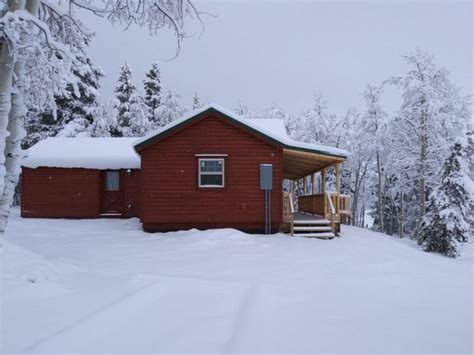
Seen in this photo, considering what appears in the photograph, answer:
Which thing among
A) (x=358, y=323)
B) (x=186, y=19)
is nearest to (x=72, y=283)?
(x=358, y=323)

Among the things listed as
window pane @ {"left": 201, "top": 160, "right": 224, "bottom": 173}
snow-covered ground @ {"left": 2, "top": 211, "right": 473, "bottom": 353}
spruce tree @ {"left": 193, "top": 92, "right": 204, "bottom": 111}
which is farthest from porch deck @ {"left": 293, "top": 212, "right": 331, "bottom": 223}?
spruce tree @ {"left": 193, "top": 92, "right": 204, "bottom": 111}

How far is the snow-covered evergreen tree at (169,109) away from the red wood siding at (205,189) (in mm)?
23641

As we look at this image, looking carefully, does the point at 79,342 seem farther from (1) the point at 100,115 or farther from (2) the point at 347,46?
(2) the point at 347,46

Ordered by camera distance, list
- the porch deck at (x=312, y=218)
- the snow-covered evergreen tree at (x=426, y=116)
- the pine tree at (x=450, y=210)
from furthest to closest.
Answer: the snow-covered evergreen tree at (x=426, y=116) → the pine tree at (x=450, y=210) → the porch deck at (x=312, y=218)

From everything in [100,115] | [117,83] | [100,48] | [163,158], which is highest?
[117,83]

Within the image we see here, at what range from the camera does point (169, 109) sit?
Result: 36.8 m

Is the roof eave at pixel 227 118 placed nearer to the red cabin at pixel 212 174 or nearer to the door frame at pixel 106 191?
the red cabin at pixel 212 174

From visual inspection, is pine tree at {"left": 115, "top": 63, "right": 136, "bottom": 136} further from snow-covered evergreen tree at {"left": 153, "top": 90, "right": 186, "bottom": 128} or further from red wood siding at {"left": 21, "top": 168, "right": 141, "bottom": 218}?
red wood siding at {"left": 21, "top": 168, "right": 141, "bottom": 218}

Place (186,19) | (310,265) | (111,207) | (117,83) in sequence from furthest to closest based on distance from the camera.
A: (117,83)
(111,207)
(186,19)
(310,265)

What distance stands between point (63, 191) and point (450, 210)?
713 inches

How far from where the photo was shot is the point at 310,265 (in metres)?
8.02

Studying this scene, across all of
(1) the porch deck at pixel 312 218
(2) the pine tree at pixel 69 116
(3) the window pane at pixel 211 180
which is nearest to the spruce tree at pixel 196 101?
(2) the pine tree at pixel 69 116

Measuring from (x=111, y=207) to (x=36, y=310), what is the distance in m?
14.8

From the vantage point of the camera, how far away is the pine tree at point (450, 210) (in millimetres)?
16141
